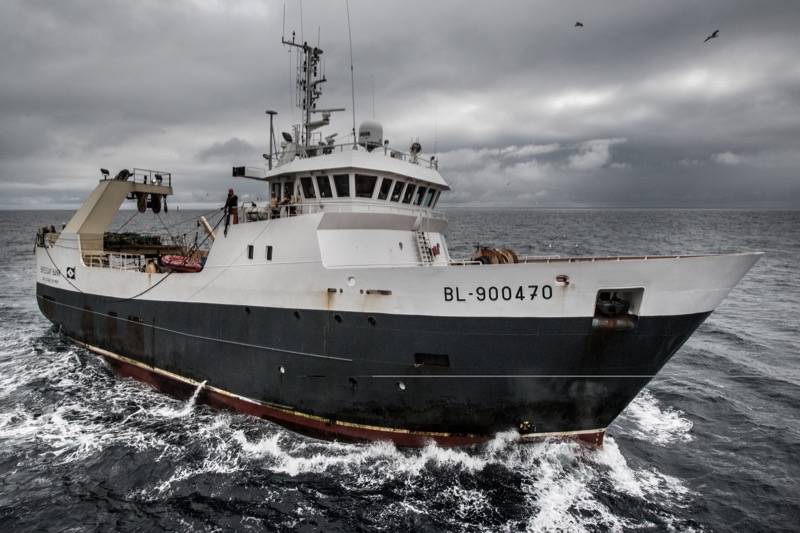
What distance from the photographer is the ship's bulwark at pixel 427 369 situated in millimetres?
9453

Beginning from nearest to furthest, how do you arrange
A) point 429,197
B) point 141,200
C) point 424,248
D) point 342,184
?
point 342,184, point 424,248, point 429,197, point 141,200

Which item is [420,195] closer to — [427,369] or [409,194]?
[409,194]

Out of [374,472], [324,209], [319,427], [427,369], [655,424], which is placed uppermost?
[324,209]

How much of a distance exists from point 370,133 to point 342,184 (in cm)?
227

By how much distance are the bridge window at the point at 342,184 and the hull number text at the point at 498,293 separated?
456cm

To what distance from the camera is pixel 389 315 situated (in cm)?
1020

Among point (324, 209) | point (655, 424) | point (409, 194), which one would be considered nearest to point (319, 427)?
point (324, 209)

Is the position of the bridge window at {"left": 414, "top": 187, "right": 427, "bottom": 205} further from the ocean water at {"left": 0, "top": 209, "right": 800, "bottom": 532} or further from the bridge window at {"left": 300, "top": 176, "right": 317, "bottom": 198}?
the ocean water at {"left": 0, "top": 209, "right": 800, "bottom": 532}

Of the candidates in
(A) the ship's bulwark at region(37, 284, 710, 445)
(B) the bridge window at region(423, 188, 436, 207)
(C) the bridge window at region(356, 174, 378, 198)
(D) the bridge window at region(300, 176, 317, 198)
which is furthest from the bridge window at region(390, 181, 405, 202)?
(A) the ship's bulwark at region(37, 284, 710, 445)

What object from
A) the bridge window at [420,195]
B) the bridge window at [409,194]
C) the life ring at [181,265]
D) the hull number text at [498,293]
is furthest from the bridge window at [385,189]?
the life ring at [181,265]

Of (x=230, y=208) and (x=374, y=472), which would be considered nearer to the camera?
(x=374, y=472)

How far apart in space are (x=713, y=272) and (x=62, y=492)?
14.8m

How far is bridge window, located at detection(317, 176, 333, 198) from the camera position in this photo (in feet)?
41.3

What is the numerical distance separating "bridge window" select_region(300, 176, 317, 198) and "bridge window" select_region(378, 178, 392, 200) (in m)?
2.02
